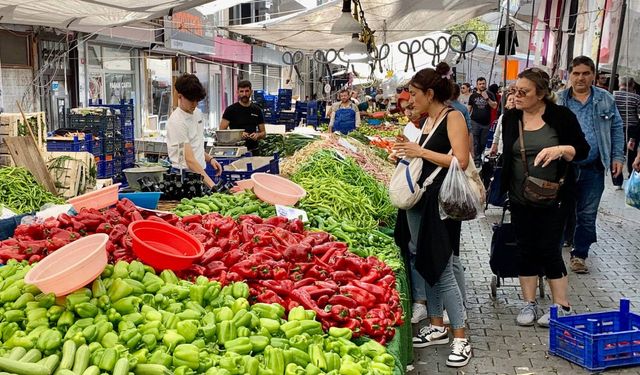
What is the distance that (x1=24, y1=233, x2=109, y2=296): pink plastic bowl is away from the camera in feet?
11.1

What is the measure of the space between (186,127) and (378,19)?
9.11m

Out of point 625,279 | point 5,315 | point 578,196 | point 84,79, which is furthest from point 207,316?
point 84,79

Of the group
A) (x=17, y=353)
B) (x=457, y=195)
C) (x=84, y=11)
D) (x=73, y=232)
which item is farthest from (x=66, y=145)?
(x=17, y=353)

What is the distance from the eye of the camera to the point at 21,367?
285 cm

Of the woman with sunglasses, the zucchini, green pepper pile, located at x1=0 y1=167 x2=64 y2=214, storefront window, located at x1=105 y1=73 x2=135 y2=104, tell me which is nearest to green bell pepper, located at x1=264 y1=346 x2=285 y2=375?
the zucchini

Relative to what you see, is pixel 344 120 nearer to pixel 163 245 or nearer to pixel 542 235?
pixel 542 235

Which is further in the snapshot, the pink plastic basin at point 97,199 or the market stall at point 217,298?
the pink plastic basin at point 97,199

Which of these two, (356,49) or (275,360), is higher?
(356,49)

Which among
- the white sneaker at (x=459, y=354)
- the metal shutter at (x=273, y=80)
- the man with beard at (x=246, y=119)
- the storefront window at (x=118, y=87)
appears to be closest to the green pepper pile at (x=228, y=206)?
the white sneaker at (x=459, y=354)

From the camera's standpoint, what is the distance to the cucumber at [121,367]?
9.65ft

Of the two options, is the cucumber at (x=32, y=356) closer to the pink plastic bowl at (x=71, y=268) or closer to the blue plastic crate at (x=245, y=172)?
the pink plastic bowl at (x=71, y=268)

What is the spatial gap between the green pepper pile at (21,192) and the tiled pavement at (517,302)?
3618 millimetres

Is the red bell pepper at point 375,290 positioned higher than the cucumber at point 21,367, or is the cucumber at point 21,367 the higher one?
the cucumber at point 21,367

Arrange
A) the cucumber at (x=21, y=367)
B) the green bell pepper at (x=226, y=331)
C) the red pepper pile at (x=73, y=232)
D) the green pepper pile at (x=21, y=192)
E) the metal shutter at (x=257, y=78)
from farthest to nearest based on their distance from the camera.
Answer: the metal shutter at (x=257, y=78) < the green pepper pile at (x=21, y=192) < the red pepper pile at (x=73, y=232) < the green bell pepper at (x=226, y=331) < the cucumber at (x=21, y=367)
